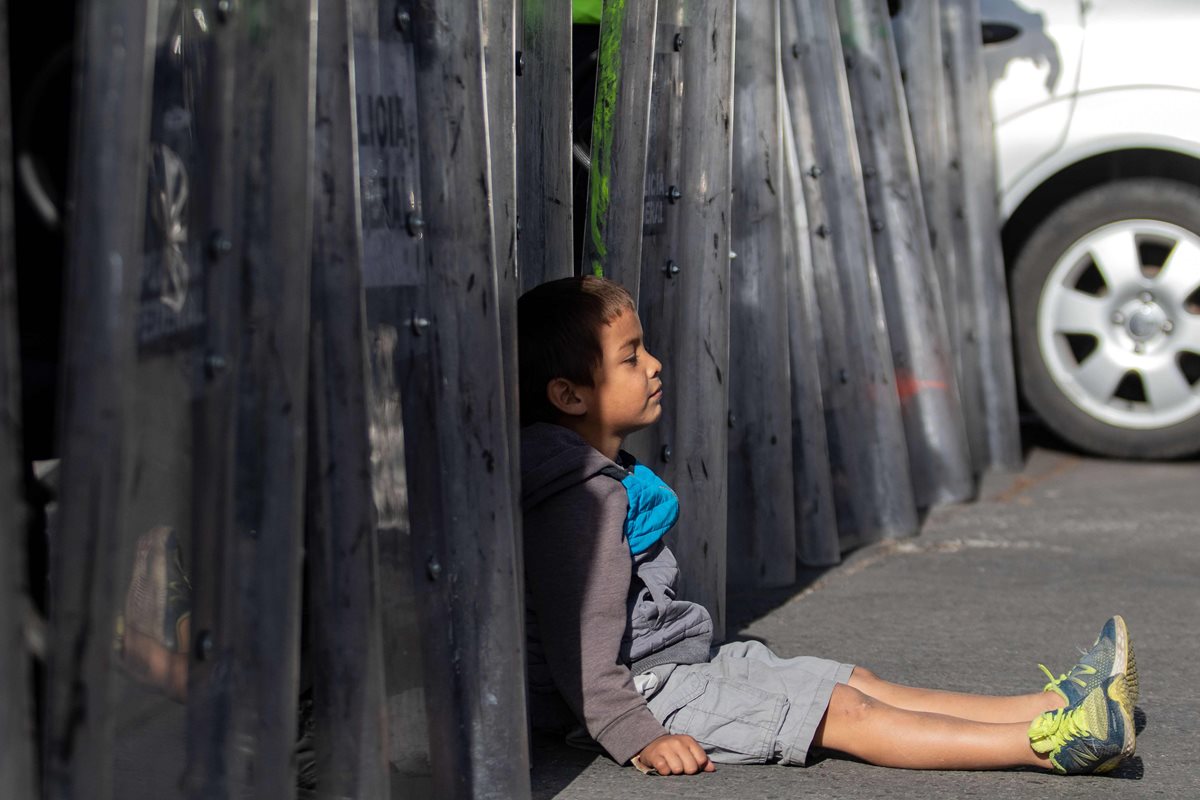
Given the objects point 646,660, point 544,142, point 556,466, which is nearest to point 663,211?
point 544,142

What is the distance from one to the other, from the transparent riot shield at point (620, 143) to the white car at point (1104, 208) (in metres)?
2.93

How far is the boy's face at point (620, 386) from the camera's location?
2977 millimetres

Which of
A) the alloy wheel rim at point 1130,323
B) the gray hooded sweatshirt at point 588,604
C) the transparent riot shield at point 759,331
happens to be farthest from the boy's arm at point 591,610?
the alloy wheel rim at point 1130,323

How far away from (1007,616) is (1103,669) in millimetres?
1170

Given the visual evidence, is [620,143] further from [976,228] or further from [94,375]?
[976,228]

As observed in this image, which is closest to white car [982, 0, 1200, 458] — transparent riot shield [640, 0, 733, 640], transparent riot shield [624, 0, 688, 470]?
transparent riot shield [640, 0, 733, 640]

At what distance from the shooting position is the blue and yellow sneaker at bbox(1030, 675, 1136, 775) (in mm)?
2779

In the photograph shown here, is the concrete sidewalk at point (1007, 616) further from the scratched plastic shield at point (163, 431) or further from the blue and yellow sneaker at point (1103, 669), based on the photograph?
the scratched plastic shield at point (163, 431)

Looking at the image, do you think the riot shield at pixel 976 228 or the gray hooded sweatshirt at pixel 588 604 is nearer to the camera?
the gray hooded sweatshirt at pixel 588 604

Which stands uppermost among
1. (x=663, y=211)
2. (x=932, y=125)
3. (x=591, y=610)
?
(x=932, y=125)

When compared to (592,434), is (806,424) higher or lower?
lower

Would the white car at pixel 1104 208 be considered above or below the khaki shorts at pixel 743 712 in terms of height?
above

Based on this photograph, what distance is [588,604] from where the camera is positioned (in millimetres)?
2803

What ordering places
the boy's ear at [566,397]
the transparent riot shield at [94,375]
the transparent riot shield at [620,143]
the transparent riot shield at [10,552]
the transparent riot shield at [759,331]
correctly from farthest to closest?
the transparent riot shield at [759,331] → the transparent riot shield at [620,143] → the boy's ear at [566,397] → the transparent riot shield at [94,375] → the transparent riot shield at [10,552]
